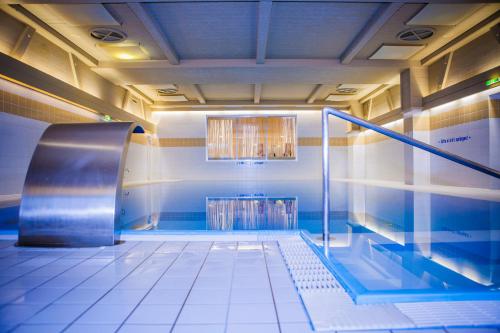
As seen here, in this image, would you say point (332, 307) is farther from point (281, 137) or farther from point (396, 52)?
point (281, 137)

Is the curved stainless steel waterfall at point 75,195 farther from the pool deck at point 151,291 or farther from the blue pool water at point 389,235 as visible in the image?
the blue pool water at point 389,235

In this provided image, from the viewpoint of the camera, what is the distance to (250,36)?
7.27 m

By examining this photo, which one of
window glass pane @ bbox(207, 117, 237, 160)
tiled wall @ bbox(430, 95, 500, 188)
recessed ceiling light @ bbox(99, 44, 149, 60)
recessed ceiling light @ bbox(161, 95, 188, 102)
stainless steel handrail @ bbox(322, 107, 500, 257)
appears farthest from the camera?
window glass pane @ bbox(207, 117, 237, 160)

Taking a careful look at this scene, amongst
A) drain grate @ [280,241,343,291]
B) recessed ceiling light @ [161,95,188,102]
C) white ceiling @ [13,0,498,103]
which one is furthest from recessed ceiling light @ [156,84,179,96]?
drain grate @ [280,241,343,291]

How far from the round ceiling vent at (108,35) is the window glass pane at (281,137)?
8.94 meters

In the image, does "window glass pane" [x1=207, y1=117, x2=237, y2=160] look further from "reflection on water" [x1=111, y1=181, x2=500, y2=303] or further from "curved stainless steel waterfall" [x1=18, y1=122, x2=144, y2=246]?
"curved stainless steel waterfall" [x1=18, y1=122, x2=144, y2=246]

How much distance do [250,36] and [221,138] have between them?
817 centimetres

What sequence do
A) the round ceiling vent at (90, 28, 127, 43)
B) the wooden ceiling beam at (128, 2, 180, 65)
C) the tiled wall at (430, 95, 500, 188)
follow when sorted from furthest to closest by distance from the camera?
the tiled wall at (430, 95, 500, 188)
the round ceiling vent at (90, 28, 127, 43)
the wooden ceiling beam at (128, 2, 180, 65)

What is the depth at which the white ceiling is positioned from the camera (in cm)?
604

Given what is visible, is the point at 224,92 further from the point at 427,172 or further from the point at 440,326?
the point at 440,326

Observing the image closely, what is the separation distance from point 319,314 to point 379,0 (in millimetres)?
5616

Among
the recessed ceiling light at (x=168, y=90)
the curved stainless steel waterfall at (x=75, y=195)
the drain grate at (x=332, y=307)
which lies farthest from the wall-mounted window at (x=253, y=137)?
the drain grate at (x=332, y=307)

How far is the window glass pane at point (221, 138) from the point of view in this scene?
592 inches

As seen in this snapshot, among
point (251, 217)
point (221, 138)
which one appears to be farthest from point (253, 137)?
point (251, 217)
